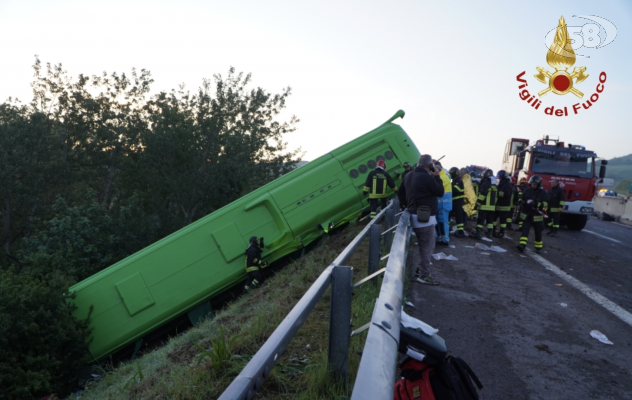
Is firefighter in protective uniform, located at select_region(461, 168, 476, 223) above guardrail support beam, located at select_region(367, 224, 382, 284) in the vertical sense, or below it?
below

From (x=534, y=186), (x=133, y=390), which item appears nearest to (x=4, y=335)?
(x=133, y=390)

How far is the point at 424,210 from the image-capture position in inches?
257

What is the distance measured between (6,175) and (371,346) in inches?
922

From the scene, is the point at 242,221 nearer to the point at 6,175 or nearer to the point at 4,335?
the point at 4,335

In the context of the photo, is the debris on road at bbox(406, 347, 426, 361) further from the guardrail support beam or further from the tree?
the tree

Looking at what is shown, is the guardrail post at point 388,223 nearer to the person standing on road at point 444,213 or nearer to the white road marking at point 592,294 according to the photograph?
the person standing on road at point 444,213

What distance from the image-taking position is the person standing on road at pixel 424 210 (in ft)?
21.2

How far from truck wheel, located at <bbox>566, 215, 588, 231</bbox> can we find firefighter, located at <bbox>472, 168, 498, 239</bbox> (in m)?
5.71

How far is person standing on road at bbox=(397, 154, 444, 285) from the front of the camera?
21.2ft

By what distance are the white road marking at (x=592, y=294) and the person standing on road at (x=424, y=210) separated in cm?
226

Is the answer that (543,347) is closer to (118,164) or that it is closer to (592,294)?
(592,294)

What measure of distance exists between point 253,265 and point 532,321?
5996mm

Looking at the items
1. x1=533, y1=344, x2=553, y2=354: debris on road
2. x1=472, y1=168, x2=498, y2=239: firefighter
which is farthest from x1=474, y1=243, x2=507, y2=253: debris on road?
x1=533, y1=344, x2=553, y2=354: debris on road

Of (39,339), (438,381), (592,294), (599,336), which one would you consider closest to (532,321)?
(599,336)
